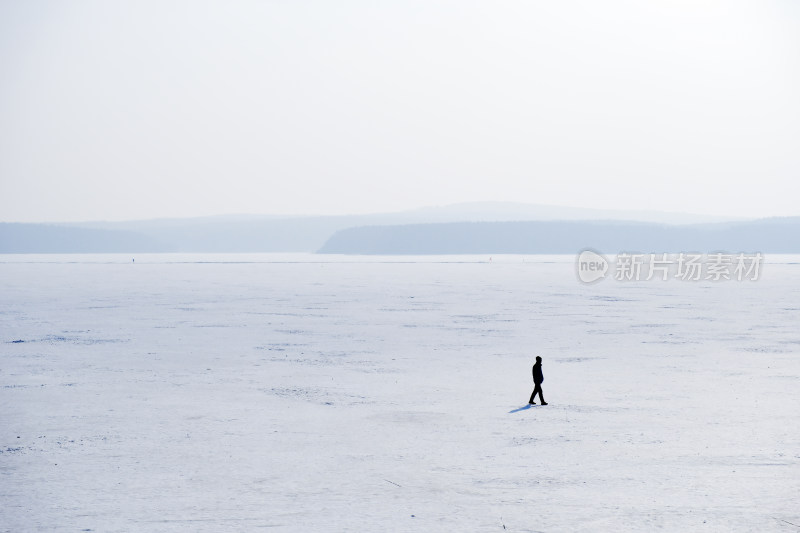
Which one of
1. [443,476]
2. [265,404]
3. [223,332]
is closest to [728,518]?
[443,476]

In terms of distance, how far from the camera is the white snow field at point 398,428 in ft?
19.1

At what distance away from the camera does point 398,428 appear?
8367mm

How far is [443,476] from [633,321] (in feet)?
45.6

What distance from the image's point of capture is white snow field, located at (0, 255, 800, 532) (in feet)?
19.1

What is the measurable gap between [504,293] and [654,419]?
69.5 ft

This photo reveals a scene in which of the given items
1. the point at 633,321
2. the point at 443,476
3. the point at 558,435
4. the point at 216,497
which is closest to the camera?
the point at 216,497

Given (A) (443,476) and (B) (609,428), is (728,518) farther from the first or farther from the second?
(B) (609,428)

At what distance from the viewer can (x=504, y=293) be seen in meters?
29.9

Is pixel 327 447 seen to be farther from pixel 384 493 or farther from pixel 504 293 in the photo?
pixel 504 293

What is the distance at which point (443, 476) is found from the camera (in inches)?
262

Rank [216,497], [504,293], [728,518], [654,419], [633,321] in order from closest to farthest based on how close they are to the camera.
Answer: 1. [728,518]
2. [216,497]
3. [654,419]
4. [633,321]
5. [504,293]

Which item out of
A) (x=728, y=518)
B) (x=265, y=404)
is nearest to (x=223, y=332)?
(x=265, y=404)

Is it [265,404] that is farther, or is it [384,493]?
[265,404]

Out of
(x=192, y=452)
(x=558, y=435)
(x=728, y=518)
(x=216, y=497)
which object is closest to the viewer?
(x=728, y=518)
